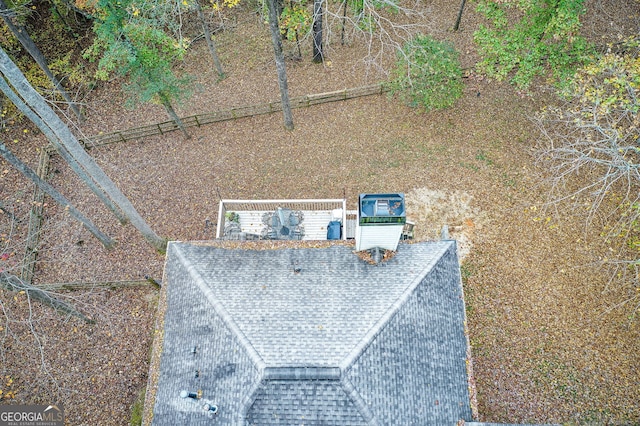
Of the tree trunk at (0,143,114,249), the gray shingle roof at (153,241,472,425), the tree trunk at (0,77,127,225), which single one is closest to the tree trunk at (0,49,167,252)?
the tree trunk at (0,77,127,225)

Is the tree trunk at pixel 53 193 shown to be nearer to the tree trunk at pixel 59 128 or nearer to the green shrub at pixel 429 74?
the tree trunk at pixel 59 128

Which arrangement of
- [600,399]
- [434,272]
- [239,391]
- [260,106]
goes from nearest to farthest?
[239,391], [434,272], [600,399], [260,106]

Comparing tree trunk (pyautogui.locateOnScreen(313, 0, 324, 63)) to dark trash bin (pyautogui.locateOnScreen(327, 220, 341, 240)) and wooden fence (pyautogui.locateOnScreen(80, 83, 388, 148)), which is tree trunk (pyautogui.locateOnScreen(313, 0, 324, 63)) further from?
dark trash bin (pyautogui.locateOnScreen(327, 220, 341, 240))

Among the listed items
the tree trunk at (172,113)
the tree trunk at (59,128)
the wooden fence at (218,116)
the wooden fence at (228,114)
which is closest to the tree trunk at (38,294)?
the tree trunk at (59,128)

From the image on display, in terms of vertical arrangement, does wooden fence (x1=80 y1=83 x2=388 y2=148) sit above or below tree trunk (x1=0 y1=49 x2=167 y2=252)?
above

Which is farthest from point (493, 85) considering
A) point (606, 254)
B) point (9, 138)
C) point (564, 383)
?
point (9, 138)

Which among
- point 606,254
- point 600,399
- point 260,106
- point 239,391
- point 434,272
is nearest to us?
point 239,391

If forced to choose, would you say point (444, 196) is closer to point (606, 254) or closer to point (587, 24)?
point (606, 254)
